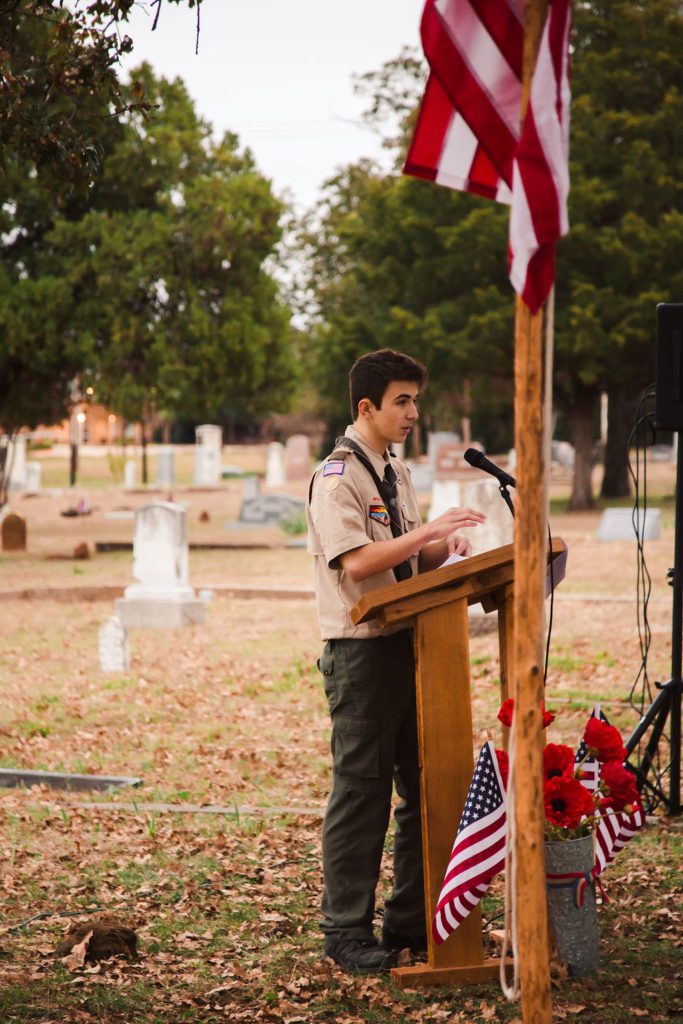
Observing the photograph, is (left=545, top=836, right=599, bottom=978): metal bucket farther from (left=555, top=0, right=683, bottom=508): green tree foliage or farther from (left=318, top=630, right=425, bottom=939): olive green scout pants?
(left=555, top=0, right=683, bottom=508): green tree foliage

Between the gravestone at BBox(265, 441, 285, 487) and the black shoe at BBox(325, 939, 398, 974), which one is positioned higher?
the gravestone at BBox(265, 441, 285, 487)

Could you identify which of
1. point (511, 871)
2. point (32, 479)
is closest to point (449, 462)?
point (32, 479)

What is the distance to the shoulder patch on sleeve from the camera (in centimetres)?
405

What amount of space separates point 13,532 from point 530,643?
63.5ft

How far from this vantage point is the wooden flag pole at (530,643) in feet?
9.49

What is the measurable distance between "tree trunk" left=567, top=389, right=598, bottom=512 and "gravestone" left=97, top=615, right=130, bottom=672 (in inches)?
758

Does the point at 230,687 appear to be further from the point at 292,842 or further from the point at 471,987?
the point at 471,987

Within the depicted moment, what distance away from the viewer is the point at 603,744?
4.05 meters

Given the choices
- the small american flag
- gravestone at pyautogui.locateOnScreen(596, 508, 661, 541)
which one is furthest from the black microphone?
gravestone at pyautogui.locateOnScreen(596, 508, 661, 541)

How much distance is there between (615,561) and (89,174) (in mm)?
13649

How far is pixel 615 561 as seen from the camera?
57.2 ft

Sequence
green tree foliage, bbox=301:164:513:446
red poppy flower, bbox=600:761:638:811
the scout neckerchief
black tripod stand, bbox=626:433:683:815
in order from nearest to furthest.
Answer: red poppy flower, bbox=600:761:638:811 < the scout neckerchief < black tripod stand, bbox=626:433:683:815 < green tree foliage, bbox=301:164:513:446

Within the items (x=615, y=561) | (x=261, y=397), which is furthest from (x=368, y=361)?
(x=261, y=397)

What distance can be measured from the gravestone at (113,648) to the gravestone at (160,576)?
215 centimetres
